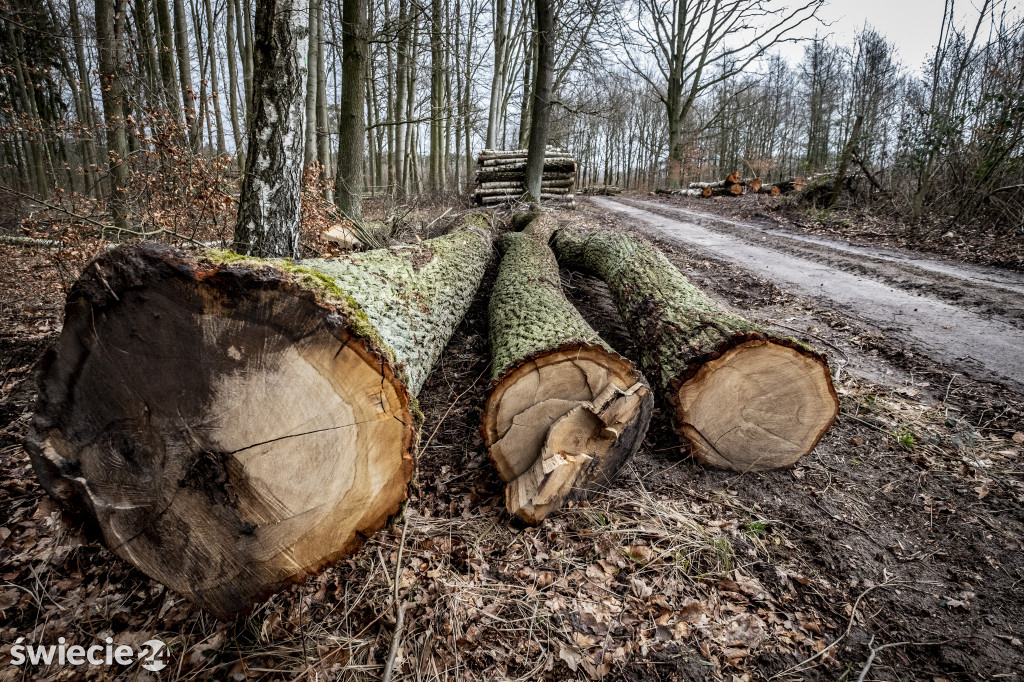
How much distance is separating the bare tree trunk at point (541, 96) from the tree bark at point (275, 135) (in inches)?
280

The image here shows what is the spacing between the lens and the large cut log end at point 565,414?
2.32 meters

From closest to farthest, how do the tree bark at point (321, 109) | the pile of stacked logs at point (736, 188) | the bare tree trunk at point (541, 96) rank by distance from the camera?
the tree bark at point (321, 109) → the bare tree trunk at point (541, 96) → the pile of stacked logs at point (736, 188)

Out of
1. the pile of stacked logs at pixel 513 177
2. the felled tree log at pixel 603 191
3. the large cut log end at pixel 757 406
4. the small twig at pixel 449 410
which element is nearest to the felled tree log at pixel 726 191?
the felled tree log at pixel 603 191

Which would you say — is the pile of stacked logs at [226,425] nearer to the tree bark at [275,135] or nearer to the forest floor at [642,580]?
the forest floor at [642,580]

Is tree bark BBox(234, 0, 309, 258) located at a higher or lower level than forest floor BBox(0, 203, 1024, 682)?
higher

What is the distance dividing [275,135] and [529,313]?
7.66ft

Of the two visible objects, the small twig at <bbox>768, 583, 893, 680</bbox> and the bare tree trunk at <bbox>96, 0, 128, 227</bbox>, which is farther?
the bare tree trunk at <bbox>96, 0, 128, 227</bbox>

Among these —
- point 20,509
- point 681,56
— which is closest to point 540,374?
point 20,509

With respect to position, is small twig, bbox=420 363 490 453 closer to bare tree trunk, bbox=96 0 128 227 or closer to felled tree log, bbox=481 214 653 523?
felled tree log, bbox=481 214 653 523

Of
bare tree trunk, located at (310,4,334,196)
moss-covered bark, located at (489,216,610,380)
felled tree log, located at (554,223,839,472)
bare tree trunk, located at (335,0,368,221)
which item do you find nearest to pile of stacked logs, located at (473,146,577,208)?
bare tree trunk, located at (310,4,334,196)

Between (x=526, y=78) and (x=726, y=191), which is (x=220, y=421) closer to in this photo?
(x=526, y=78)

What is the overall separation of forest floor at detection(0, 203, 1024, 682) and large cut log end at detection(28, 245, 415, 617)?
0.34 metres

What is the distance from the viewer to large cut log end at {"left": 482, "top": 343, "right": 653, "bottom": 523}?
232 centimetres

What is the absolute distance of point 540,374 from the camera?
2.37 meters
